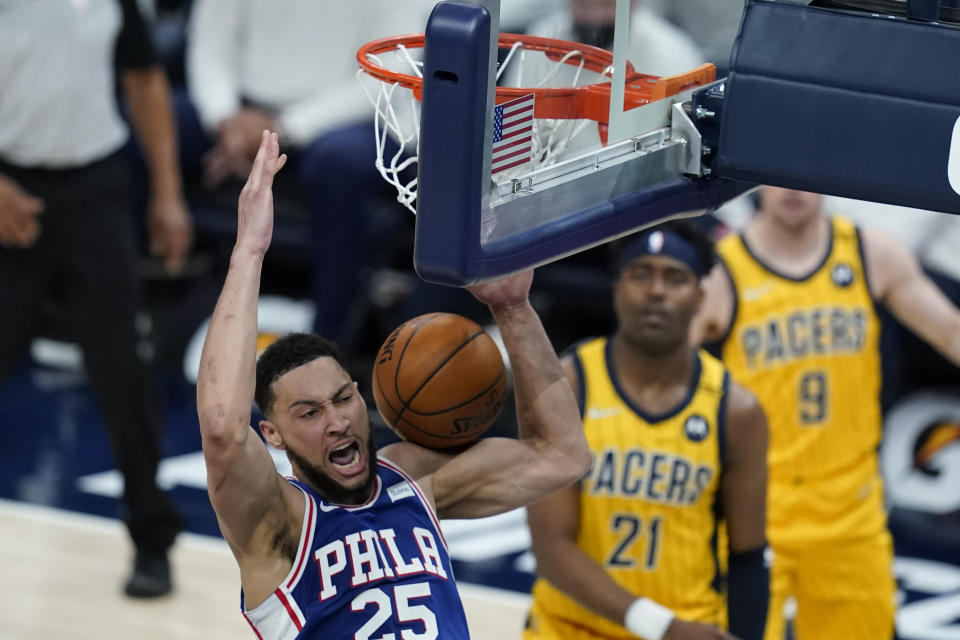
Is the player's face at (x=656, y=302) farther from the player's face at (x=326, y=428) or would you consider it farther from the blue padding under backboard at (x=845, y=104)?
the blue padding under backboard at (x=845, y=104)

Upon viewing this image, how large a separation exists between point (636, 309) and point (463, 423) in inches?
36.3

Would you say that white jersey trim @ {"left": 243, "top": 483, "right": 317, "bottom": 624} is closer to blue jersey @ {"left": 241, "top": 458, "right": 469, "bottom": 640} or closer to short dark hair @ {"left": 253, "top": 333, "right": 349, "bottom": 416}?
blue jersey @ {"left": 241, "top": 458, "right": 469, "bottom": 640}

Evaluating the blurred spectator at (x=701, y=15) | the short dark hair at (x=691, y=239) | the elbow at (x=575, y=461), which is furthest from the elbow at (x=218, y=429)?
the blurred spectator at (x=701, y=15)

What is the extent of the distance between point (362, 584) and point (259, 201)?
0.84 meters

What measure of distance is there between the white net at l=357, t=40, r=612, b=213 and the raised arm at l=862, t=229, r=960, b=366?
214cm

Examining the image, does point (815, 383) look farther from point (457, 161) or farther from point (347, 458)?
point (457, 161)

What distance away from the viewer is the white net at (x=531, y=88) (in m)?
3.03

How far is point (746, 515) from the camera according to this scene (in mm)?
4254

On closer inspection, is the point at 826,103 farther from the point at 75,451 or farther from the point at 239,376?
the point at 75,451

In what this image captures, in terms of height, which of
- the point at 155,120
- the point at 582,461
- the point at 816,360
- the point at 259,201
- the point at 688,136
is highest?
the point at 688,136

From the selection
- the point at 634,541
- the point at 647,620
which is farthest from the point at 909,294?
the point at 647,620

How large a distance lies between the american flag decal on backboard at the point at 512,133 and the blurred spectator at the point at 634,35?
0.32m

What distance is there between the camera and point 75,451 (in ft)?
23.3

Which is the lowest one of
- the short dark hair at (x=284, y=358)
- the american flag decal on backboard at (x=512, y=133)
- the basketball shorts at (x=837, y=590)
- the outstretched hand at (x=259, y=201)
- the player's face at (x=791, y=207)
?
the basketball shorts at (x=837, y=590)
